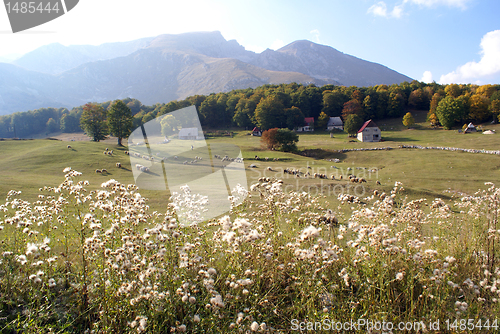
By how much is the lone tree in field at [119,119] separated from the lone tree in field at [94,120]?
8521 mm

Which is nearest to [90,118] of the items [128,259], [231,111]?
[231,111]

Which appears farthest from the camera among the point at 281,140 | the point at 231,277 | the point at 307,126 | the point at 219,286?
the point at 307,126

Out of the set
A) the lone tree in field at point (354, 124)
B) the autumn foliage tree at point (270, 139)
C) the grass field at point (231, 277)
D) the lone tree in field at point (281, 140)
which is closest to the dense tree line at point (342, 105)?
the lone tree in field at point (354, 124)

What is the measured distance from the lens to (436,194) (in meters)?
17.3

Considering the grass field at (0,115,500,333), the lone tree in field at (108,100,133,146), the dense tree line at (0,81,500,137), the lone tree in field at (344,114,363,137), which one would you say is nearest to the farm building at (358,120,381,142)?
the lone tree in field at (344,114,363,137)

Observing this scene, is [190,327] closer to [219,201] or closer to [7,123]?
[219,201]

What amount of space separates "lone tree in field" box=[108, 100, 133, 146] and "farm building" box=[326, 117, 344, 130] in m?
56.8

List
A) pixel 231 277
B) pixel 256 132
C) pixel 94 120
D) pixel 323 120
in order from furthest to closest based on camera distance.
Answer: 1. pixel 323 120
2. pixel 256 132
3. pixel 94 120
4. pixel 231 277

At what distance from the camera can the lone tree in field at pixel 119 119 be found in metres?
44.0

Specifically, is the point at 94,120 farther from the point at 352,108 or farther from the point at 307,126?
the point at 352,108

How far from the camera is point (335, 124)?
80.2 m

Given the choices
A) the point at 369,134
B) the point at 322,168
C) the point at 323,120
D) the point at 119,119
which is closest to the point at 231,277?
the point at 322,168

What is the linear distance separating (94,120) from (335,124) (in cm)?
6335

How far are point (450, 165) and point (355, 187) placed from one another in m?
21.1
